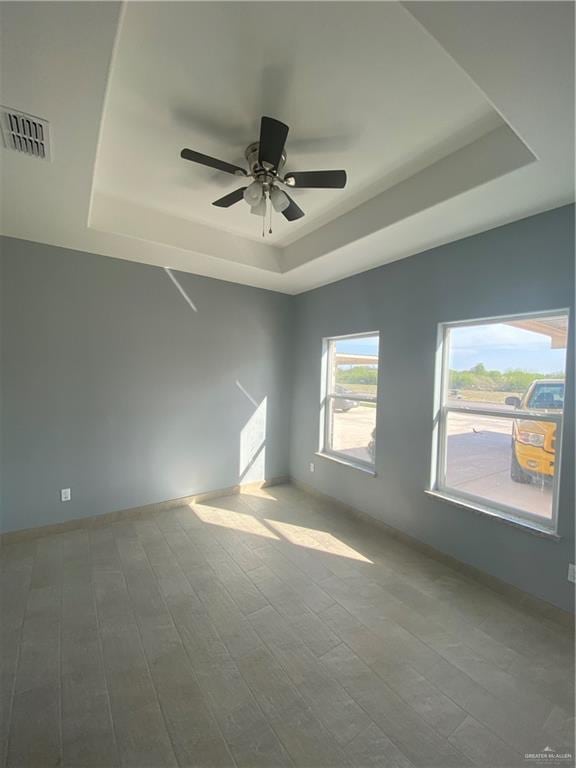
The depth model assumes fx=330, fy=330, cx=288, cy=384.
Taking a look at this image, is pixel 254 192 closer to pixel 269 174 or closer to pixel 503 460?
pixel 269 174

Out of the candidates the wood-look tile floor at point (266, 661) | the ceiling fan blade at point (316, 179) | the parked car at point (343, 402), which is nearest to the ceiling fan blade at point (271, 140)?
the ceiling fan blade at point (316, 179)

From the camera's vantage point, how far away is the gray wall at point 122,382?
2.99 m

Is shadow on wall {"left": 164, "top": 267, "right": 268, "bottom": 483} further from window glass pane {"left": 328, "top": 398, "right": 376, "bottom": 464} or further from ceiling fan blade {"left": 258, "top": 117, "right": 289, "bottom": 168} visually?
ceiling fan blade {"left": 258, "top": 117, "right": 289, "bottom": 168}

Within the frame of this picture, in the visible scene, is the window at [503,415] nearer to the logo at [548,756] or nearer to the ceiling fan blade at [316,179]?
the logo at [548,756]

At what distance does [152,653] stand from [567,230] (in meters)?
3.63

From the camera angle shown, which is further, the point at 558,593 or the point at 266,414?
the point at 266,414

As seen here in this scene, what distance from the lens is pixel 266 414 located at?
4.53m

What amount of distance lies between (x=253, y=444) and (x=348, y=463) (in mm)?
1287

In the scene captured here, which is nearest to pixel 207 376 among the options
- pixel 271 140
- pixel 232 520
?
pixel 232 520

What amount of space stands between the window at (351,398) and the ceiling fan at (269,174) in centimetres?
189

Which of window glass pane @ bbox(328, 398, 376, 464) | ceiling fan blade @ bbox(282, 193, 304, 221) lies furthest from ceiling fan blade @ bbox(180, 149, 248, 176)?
window glass pane @ bbox(328, 398, 376, 464)

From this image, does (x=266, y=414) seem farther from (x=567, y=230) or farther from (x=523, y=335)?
(x=567, y=230)

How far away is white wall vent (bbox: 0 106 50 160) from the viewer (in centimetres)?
153

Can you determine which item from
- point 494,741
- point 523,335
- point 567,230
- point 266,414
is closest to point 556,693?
point 494,741
